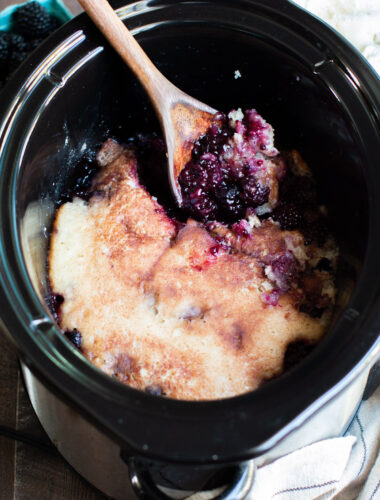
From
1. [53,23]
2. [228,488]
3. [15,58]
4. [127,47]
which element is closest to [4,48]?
[15,58]

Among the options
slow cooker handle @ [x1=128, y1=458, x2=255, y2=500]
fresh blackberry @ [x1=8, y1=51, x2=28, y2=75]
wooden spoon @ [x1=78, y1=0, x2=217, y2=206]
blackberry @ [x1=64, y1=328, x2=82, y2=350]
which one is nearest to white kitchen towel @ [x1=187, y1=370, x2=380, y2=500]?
slow cooker handle @ [x1=128, y1=458, x2=255, y2=500]

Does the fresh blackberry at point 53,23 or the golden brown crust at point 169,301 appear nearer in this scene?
the golden brown crust at point 169,301

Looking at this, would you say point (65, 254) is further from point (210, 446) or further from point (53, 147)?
point (210, 446)

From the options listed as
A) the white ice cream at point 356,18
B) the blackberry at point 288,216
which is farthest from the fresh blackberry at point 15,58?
the blackberry at point 288,216

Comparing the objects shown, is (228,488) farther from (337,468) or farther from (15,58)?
(15,58)

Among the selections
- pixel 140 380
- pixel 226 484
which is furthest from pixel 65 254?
pixel 226 484

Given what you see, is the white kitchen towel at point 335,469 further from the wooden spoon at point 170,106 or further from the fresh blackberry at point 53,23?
the fresh blackberry at point 53,23
